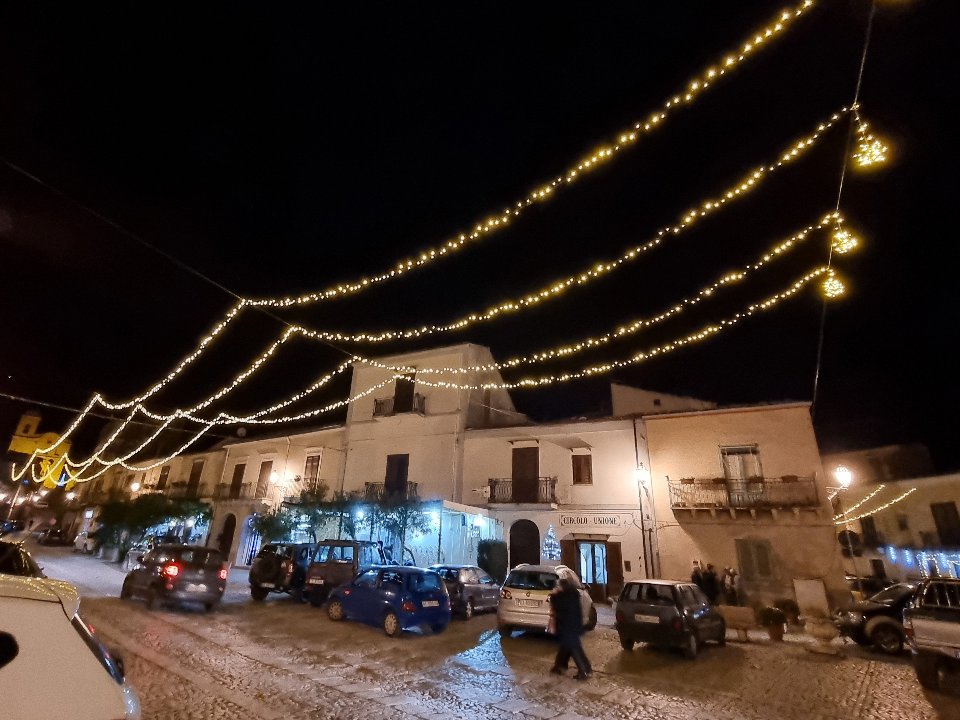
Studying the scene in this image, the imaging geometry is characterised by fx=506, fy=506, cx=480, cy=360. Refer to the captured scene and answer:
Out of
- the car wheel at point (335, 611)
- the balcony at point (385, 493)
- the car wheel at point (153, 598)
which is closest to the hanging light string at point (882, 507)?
the balcony at point (385, 493)

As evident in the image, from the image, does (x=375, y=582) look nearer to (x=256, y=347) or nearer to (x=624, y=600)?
(x=624, y=600)

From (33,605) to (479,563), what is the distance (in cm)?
1723

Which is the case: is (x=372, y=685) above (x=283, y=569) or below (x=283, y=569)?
below

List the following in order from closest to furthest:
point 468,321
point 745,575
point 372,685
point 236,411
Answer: point 372,685 → point 468,321 → point 745,575 → point 236,411

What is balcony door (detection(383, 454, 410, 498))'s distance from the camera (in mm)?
21484

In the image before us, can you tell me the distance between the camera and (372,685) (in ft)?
19.9

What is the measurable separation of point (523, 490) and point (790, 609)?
8.90 m

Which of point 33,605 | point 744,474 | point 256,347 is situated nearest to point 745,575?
point 744,474

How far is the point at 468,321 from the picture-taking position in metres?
10.8

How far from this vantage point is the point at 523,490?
19.1 metres

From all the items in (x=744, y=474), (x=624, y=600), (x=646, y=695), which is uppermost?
(x=744, y=474)

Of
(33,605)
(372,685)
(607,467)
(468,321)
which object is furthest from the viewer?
(607,467)

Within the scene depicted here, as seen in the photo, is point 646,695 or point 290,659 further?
point 290,659

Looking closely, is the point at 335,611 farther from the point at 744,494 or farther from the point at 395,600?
the point at 744,494
